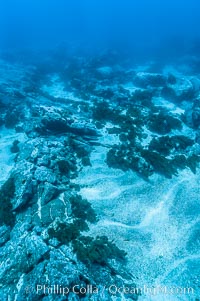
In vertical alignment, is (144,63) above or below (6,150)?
above

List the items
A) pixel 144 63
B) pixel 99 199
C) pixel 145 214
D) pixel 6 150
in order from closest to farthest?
pixel 145 214, pixel 99 199, pixel 6 150, pixel 144 63

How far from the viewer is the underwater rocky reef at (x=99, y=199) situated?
1023cm

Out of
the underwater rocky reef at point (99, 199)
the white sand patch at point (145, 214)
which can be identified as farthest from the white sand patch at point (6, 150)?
the white sand patch at point (145, 214)

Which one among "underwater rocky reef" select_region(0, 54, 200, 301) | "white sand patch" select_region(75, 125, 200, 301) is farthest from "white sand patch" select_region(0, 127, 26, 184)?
"white sand patch" select_region(75, 125, 200, 301)

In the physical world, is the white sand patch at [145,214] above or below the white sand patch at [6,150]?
below

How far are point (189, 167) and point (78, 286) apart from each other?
12935 mm

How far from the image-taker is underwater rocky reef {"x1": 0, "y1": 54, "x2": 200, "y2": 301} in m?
10.2

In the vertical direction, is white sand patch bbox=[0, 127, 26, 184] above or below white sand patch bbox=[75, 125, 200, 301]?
above

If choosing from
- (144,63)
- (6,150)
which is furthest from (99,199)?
(144,63)

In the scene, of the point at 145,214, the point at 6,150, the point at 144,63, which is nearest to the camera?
the point at 145,214

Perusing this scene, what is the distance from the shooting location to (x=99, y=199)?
49.0 feet

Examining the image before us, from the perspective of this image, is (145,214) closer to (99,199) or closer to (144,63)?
(99,199)

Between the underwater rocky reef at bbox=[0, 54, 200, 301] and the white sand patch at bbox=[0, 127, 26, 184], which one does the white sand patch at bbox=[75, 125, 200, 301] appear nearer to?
the underwater rocky reef at bbox=[0, 54, 200, 301]

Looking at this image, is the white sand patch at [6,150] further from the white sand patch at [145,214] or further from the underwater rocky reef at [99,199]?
the white sand patch at [145,214]
